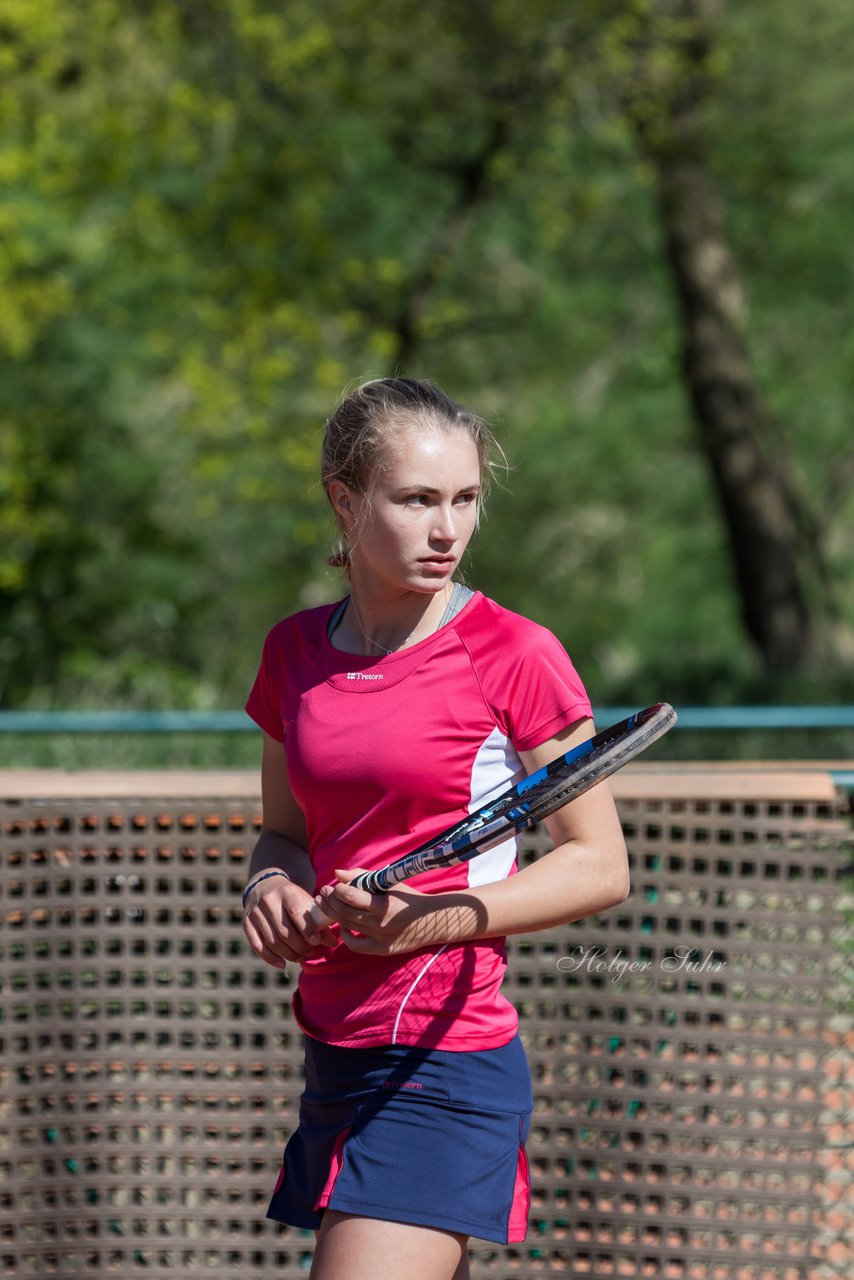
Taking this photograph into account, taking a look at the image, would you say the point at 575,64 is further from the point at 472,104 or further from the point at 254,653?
the point at 254,653

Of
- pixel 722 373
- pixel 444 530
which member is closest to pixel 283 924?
pixel 444 530

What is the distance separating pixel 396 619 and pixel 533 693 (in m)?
0.25

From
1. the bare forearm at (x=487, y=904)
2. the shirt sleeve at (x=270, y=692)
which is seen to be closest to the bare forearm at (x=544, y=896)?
the bare forearm at (x=487, y=904)

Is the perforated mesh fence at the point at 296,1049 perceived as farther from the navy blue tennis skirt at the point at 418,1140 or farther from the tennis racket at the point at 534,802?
the tennis racket at the point at 534,802

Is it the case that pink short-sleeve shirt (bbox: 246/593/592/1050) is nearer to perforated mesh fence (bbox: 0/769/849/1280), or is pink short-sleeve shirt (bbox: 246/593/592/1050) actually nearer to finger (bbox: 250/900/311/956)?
finger (bbox: 250/900/311/956)

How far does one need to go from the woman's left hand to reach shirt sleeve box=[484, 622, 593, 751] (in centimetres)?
27

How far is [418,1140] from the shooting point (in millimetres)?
2006

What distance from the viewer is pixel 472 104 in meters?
13.0

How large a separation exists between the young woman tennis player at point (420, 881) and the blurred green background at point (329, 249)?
6564mm

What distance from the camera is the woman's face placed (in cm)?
203

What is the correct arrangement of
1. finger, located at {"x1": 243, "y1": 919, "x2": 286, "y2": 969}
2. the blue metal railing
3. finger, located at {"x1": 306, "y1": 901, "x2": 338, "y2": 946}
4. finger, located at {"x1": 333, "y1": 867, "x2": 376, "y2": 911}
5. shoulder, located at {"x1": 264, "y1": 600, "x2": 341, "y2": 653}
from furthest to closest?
the blue metal railing → shoulder, located at {"x1": 264, "y1": 600, "x2": 341, "y2": 653} → finger, located at {"x1": 243, "y1": 919, "x2": 286, "y2": 969} → finger, located at {"x1": 306, "y1": 901, "x2": 338, "y2": 946} → finger, located at {"x1": 333, "y1": 867, "x2": 376, "y2": 911}

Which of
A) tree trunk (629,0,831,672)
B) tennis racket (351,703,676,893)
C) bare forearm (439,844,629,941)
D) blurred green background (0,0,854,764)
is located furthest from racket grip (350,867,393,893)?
tree trunk (629,0,831,672)

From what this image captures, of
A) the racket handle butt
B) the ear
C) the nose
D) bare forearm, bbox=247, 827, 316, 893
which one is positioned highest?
the ear

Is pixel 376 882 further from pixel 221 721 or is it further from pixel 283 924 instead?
pixel 221 721
